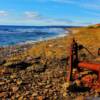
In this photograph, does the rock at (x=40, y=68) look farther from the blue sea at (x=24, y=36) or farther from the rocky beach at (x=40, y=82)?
the blue sea at (x=24, y=36)

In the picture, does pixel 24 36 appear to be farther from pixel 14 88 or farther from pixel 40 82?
pixel 14 88

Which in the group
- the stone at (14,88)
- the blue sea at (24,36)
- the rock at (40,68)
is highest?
the rock at (40,68)

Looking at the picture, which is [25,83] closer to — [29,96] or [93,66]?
[29,96]

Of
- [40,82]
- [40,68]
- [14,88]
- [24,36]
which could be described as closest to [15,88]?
[14,88]

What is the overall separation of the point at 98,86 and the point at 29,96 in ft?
11.6

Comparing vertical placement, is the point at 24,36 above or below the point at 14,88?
below

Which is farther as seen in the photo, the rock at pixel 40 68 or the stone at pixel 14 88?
the rock at pixel 40 68

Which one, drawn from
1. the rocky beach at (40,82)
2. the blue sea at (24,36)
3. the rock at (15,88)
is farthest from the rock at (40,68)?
the blue sea at (24,36)

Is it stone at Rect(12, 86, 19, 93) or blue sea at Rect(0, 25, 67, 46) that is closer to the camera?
stone at Rect(12, 86, 19, 93)

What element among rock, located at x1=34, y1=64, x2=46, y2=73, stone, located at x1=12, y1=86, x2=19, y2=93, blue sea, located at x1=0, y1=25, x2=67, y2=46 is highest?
rock, located at x1=34, y1=64, x2=46, y2=73

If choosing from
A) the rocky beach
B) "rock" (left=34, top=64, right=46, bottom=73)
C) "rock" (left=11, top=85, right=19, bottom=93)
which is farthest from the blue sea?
"rock" (left=11, top=85, right=19, bottom=93)

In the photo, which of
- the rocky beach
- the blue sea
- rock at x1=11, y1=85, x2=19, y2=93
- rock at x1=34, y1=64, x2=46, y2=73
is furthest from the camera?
the blue sea

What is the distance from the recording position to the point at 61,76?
18.6 meters

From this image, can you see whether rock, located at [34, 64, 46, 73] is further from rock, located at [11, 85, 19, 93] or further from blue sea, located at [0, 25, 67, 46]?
blue sea, located at [0, 25, 67, 46]
